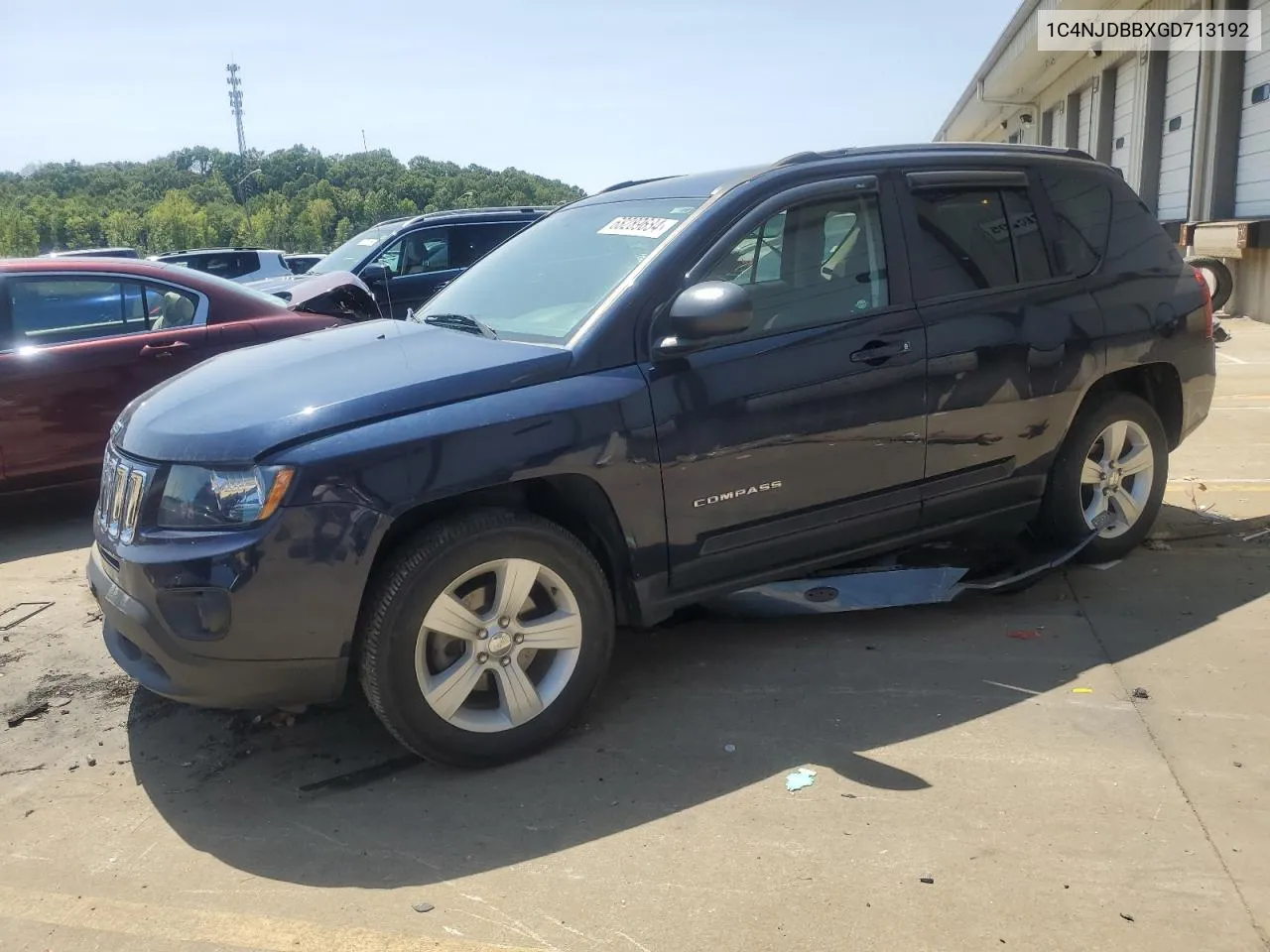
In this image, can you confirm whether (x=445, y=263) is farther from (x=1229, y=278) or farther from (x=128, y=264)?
(x=1229, y=278)

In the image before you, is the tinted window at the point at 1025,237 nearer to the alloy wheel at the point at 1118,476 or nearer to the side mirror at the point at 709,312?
the alloy wheel at the point at 1118,476

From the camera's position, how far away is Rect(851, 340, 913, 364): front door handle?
3.85 metres

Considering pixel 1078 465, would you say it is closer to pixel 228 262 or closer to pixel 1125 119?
pixel 228 262

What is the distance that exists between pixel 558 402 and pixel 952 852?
5.63 feet

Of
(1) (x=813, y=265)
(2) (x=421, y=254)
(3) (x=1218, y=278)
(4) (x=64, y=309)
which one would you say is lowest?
(3) (x=1218, y=278)

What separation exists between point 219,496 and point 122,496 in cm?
51

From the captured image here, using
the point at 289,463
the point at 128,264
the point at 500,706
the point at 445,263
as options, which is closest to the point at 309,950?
the point at 500,706

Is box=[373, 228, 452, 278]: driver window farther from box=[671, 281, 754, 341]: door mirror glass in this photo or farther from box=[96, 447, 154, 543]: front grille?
box=[671, 281, 754, 341]: door mirror glass

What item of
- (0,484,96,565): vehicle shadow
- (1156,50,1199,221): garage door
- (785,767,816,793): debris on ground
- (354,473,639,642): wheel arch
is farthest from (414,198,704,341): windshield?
(1156,50,1199,221): garage door

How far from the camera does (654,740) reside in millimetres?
3467

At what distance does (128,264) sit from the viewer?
250 inches

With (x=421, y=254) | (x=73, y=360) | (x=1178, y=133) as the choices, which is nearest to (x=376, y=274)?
(x=421, y=254)

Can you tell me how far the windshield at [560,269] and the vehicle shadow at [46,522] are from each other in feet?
9.80

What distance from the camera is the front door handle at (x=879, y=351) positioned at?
12.6 ft
